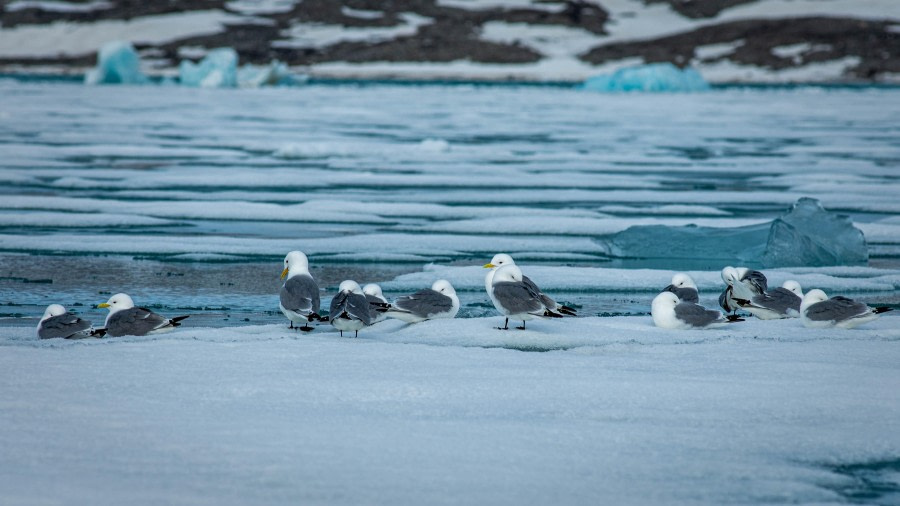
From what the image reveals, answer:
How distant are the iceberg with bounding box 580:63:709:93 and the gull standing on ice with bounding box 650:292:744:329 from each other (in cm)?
4905

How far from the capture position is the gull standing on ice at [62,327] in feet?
18.0

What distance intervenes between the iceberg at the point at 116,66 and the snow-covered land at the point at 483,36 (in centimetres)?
3115

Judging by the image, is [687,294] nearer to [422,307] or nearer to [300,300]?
[422,307]

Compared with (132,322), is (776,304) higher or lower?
higher

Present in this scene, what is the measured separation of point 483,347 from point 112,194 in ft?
28.4

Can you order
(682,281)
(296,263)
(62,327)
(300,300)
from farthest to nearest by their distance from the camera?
(682,281)
(296,263)
(300,300)
(62,327)

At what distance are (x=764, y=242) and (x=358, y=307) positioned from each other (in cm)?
451

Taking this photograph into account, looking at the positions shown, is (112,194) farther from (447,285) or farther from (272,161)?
(447,285)

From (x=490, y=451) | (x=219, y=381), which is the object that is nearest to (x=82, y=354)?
(x=219, y=381)

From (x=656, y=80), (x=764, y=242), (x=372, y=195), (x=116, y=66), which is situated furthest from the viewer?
(x=116, y=66)

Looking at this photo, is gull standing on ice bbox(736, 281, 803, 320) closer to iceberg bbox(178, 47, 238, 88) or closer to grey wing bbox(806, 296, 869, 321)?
grey wing bbox(806, 296, 869, 321)

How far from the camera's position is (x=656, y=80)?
54094 millimetres

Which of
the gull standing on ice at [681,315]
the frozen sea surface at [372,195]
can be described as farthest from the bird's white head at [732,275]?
the gull standing on ice at [681,315]

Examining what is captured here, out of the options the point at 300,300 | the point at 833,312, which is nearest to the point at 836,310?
the point at 833,312
